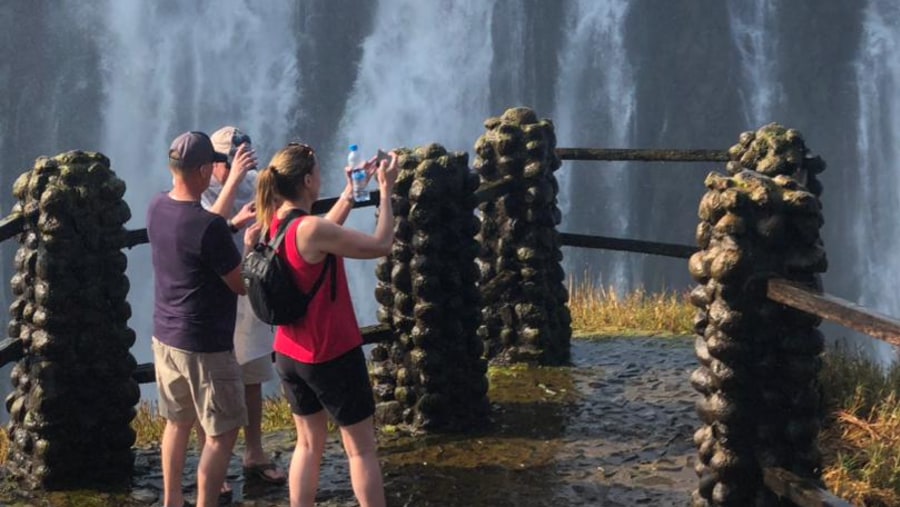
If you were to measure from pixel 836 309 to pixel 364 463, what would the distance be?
1991 millimetres

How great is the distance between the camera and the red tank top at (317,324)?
4.61m

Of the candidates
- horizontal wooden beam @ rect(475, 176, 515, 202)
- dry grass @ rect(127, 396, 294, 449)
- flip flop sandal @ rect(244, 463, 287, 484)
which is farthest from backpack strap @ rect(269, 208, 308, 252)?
horizontal wooden beam @ rect(475, 176, 515, 202)

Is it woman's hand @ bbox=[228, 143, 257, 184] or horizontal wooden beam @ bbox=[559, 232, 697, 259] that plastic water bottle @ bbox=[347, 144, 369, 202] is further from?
horizontal wooden beam @ bbox=[559, 232, 697, 259]

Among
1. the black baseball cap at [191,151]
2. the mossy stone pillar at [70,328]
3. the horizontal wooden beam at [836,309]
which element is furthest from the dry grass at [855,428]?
the black baseball cap at [191,151]

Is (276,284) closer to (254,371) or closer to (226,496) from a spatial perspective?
(254,371)

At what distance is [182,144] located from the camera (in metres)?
4.91

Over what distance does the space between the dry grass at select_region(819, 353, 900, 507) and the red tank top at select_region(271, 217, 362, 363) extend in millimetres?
2556

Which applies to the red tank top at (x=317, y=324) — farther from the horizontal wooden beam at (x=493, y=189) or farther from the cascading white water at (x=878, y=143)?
the cascading white water at (x=878, y=143)

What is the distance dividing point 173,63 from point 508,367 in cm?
4886

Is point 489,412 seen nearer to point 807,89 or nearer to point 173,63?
point 807,89

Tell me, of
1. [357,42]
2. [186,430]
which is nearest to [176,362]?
[186,430]

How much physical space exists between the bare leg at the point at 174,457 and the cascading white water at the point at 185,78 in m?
46.9

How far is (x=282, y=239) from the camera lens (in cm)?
458

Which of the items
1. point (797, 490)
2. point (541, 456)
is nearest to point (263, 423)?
point (541, 456)
